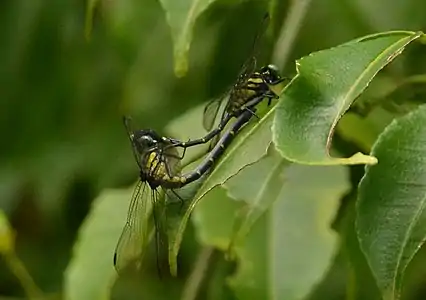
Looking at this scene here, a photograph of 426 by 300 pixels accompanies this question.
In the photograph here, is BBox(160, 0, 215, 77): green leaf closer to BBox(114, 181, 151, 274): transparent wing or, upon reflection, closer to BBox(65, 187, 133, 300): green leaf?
BBox(114, 181, 151, 274): transparent wing

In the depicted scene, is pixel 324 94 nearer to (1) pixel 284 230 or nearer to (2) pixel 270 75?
(2) pixel 270 75

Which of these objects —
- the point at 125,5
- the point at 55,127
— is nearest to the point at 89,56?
the point at 55,127

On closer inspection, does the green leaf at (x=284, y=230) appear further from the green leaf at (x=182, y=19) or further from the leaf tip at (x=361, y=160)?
the leaf tip at (x=361, y=160)

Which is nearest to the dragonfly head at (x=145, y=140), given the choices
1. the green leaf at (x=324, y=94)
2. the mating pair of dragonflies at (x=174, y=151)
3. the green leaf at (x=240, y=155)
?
the mating pair of dragonflies at (x=174, y=151)

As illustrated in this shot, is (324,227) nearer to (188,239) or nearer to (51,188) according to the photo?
(188,239)

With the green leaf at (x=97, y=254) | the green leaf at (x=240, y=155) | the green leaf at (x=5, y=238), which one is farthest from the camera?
the green leaf at (x=5, y=238)

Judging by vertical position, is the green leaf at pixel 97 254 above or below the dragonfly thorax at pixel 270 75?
below
